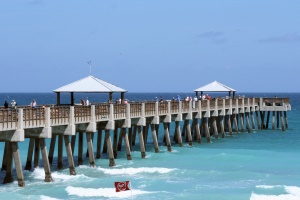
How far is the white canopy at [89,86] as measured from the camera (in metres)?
34.2

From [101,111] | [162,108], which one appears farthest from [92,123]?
[162,108]

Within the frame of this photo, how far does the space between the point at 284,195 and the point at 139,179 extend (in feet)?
23.3

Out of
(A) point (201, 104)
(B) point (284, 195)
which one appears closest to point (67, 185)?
(B) point (284, 195)

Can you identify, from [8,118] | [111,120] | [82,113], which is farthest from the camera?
[111,120]

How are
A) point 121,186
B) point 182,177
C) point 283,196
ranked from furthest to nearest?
1. point 182,177
2. point 283,196
3. point 121,186

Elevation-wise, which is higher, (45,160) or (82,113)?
(82,113)

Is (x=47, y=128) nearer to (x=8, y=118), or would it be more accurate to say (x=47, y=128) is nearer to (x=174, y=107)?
(x=8, y=118)

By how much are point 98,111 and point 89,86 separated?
2152mm

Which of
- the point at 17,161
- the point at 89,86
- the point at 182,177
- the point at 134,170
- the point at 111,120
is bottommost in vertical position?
the point at 182,177

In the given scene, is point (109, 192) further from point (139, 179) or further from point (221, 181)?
point (221, 181)

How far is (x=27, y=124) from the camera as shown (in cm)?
2712

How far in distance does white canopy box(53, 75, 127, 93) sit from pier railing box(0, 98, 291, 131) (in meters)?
0.95

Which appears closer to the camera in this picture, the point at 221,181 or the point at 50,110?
the point at 50,110

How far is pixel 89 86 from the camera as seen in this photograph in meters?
34.6
